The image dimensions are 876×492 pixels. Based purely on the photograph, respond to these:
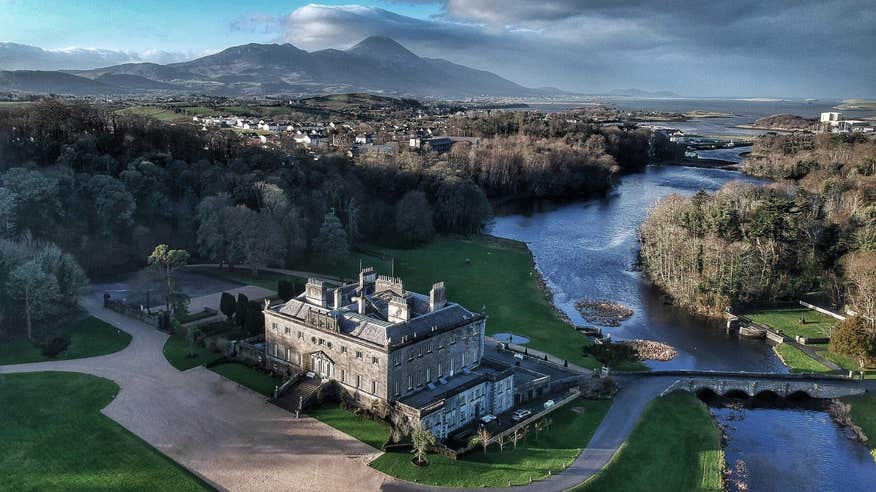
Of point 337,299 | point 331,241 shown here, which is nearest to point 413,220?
point 331,241

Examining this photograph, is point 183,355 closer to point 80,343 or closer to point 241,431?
point 80,343

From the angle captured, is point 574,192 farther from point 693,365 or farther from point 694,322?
point 693,365

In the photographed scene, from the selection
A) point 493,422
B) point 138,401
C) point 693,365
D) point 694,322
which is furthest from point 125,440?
point 694,322

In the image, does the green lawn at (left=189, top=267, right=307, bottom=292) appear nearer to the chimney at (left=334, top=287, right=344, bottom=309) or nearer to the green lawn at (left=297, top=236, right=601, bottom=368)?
the green lawn at (left=297, top=236, right=601, bottom=368)

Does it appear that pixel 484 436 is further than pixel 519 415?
No

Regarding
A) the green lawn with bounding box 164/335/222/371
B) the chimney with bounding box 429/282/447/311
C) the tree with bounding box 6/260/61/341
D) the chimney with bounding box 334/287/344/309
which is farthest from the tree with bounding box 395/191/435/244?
the tree with bounding box 6/260/61/341

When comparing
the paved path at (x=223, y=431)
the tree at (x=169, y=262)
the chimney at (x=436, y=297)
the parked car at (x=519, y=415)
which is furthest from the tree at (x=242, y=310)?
the parked car at (x=519, y=415)
